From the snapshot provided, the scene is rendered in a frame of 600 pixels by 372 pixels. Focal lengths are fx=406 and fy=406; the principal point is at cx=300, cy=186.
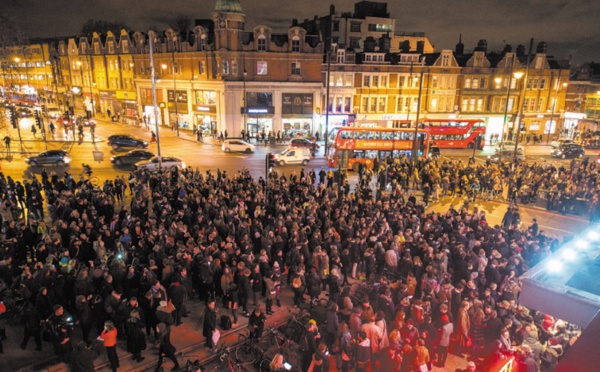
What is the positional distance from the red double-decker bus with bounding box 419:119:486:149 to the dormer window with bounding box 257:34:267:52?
18634 millimetres

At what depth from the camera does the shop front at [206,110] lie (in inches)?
1825

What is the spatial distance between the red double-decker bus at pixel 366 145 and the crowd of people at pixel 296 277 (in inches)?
515

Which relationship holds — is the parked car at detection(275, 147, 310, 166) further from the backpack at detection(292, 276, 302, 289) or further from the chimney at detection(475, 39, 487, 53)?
the chimney at detection(475, 39, 487, 53)

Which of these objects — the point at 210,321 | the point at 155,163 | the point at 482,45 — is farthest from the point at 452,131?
the point at 210,321

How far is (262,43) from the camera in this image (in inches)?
1737

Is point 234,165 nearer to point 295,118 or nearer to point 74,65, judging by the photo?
point 295,118

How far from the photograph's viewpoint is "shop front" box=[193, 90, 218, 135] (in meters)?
46.3

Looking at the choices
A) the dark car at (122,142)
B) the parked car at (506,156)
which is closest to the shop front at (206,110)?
the dark car at (122,142)

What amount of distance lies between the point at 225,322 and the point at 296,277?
2.15m

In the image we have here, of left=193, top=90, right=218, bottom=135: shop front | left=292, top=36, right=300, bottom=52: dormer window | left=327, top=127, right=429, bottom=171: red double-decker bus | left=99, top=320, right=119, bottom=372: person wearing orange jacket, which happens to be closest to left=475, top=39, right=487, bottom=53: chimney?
left=292, top=36, right=300, bottom=52: dormer window

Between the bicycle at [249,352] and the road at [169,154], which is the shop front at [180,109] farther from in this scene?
the bicycle at [249,352]

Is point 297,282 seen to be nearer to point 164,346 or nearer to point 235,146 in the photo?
point 164,346

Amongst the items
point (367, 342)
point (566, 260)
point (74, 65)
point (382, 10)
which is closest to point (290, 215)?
point (367, 342)

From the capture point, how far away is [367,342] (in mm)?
8336
